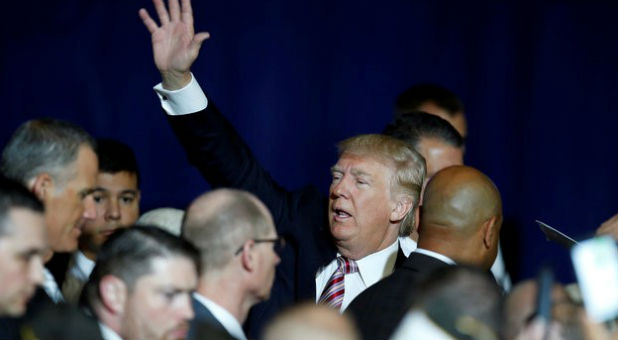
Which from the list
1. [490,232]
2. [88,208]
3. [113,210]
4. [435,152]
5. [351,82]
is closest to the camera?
[88,208]

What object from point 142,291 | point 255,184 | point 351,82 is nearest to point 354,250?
point 255,184

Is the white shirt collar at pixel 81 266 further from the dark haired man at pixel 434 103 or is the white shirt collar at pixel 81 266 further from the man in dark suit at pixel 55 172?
the dark haired man at pixel 434 103

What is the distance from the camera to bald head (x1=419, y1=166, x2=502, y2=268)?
303cm

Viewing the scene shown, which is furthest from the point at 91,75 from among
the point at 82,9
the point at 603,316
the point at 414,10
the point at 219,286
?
the point at 603,316

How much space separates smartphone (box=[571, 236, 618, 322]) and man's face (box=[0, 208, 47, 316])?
98 centimetres

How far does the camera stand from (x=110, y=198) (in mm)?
3637

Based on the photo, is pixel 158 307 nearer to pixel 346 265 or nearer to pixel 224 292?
pixel 224 292

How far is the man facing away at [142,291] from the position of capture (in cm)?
240

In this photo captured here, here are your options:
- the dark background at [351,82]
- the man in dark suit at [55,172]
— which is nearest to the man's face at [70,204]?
the man in dark suit at [55,172]

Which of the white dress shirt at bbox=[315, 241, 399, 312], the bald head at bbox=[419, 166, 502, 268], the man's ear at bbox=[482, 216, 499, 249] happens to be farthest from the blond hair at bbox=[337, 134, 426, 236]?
the man's ear at bbox=[482, 216, 499, 249]

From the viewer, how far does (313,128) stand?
432cm

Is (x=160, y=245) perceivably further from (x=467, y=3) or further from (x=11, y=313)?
(x=467, y=3)

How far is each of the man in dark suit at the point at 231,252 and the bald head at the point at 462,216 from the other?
508 mm

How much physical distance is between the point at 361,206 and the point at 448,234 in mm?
373
